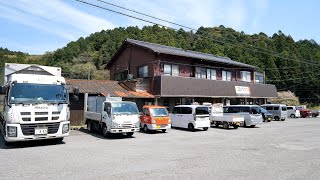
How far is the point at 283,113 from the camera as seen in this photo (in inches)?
1289

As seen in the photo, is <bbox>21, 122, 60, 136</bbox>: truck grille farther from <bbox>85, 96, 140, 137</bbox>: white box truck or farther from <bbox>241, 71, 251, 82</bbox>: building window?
<bbox>241, 71, 251, 82</bbox>: building window

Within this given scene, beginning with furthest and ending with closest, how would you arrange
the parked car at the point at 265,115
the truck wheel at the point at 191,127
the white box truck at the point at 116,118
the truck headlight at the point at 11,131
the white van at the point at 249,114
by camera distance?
1. the parked car at the point at 265,115
2. the white van at the point at 249,114
3. the truck wheel at the point at 191,127
4. the white box truck at the point at 116,118
5. the truck headlight at the point at 11,131

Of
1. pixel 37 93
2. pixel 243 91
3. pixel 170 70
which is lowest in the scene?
pixel 37 93

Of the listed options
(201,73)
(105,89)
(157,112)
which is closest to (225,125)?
(157,112)

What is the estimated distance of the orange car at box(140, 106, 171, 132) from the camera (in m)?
18.2

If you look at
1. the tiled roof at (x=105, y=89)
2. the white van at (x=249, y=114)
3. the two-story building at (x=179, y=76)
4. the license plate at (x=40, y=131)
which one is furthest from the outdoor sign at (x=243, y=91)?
the license plate at (x=40, y=131)

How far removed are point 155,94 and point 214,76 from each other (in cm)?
1026

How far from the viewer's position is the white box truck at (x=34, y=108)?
11.6m

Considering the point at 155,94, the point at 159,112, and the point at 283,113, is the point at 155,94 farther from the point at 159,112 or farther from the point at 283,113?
the point at 283,113

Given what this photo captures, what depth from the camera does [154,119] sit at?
1820 cm

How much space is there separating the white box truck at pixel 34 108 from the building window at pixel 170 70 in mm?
15292

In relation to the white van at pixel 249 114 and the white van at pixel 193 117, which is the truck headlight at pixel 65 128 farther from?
the white van at pixel 249 114

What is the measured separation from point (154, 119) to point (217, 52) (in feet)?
134

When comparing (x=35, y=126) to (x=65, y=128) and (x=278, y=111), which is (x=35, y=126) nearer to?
(x=65, y=128)
